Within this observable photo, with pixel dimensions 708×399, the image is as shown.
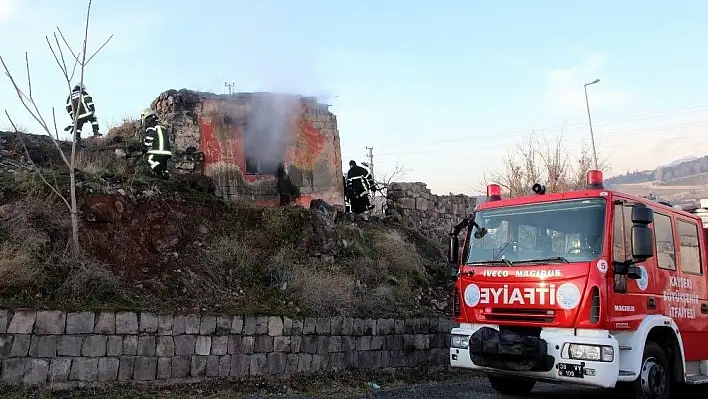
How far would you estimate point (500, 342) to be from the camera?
7.09 m

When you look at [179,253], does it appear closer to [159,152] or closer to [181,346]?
[181,346]

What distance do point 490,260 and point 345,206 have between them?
31.5 feet

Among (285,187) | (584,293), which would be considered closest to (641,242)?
(584,293)

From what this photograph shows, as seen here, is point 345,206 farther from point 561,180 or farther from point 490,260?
point 561,180

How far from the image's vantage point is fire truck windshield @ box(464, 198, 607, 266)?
699 cm

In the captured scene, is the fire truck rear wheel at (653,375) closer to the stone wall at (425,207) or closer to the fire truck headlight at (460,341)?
the fire truck headlight at (460,341)

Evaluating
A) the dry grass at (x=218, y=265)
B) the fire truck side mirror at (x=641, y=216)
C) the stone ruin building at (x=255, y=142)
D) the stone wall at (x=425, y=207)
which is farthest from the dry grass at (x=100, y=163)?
the fire truck side mirror at (x=641, y=216)

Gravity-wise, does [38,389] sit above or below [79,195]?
below

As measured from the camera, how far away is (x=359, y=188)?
54.9ft

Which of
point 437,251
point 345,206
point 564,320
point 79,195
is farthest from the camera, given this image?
point 345,206

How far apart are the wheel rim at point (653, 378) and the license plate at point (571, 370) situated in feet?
3.13

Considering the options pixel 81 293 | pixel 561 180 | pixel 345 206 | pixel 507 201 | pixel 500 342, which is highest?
pixel 561 180

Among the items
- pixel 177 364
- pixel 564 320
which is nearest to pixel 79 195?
pixel 177 364

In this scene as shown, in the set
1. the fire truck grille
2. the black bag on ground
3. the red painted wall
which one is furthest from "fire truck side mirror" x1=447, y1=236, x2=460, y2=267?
the red painted wall
